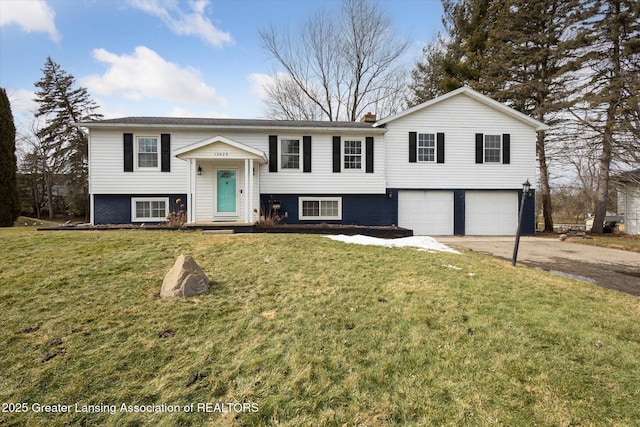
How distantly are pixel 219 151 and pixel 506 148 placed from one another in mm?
12777

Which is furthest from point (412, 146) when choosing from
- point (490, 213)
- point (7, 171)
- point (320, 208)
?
point (7, 171)

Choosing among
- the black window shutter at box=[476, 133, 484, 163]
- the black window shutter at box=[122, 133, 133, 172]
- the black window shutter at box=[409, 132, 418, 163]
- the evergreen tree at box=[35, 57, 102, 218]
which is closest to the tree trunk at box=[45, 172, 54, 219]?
the evergreen tree at box=[35, 57, 102, 218]

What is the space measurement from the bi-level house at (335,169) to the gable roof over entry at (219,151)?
4 cm

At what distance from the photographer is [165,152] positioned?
1188 centimetres

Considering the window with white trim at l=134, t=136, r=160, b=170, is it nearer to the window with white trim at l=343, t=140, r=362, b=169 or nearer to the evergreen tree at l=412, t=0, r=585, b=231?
the window with white trim at l=343, t=140, r=362, b=169

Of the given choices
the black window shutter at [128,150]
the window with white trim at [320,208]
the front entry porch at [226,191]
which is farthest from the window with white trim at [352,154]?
the black window shutter at [128,150]

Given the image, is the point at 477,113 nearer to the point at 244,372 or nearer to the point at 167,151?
the point at 167,151

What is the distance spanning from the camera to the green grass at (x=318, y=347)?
7.12 ft

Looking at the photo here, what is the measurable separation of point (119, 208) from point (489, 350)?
44.0 feet

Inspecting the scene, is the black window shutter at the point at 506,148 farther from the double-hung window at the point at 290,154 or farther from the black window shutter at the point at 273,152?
the black window shutter at the point at 273,152

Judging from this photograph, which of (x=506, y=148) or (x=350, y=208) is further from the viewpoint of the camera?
(x=506, y=148)

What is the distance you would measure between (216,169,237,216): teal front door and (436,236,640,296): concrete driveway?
359 inches

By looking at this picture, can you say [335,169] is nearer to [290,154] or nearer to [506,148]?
[290,154]

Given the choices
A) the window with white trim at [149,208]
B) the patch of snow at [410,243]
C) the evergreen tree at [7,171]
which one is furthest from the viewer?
the evergreen tree at [7,171]
